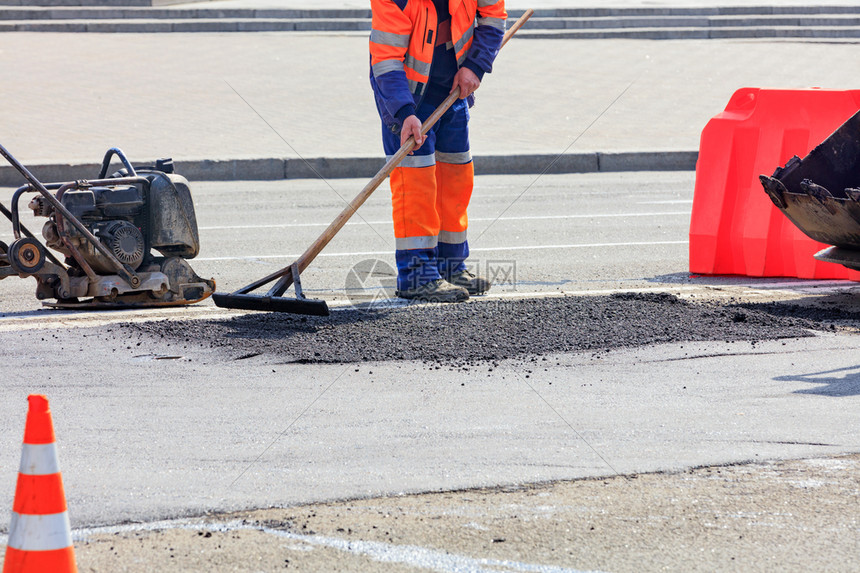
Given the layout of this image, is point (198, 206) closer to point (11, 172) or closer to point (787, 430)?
point (11, 172)

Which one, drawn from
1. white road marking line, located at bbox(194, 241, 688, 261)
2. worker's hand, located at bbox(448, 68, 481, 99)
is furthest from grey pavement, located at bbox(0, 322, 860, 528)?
white road marking line, located at bbox(194, 241, 688, 261)

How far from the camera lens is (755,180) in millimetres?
6645

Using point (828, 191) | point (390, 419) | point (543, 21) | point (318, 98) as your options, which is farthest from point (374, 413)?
point (543, 21)

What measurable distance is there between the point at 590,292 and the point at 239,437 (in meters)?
2.95

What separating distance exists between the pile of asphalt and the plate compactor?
0.46 meters

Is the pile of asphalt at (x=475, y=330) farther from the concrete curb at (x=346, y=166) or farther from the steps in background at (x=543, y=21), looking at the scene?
the steps in background at (x=543, y=21)

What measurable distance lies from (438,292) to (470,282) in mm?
406

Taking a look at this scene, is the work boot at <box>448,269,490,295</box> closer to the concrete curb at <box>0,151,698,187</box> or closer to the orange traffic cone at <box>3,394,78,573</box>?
the orange traffic cone at <box>3,394,78,573</box>

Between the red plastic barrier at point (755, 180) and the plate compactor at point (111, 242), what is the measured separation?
10.9 ft

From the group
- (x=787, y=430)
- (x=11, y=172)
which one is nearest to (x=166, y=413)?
(x=787, y=430)

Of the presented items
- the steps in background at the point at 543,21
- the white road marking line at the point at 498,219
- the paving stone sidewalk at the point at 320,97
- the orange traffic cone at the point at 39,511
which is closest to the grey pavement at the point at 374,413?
the orange traffic cone at the point at 39,511

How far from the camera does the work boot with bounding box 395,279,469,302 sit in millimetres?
5941

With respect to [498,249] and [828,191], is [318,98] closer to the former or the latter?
[498,249]

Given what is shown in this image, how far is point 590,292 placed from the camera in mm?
6211
